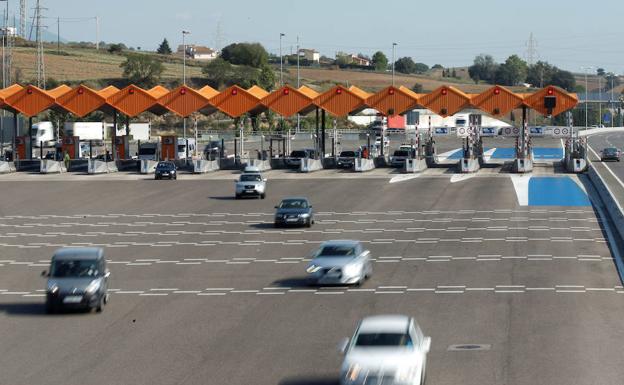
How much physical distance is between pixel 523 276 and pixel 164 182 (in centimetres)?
4161

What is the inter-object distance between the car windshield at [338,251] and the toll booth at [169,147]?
54531 millimetres

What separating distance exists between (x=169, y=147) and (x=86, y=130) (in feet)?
79.8

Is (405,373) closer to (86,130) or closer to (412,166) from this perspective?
(412,166)

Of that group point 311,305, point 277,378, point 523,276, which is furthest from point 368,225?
point 277,378

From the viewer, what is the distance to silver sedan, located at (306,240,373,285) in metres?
34.2

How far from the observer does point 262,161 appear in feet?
275

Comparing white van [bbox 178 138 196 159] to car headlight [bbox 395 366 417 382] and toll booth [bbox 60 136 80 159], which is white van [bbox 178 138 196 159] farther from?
car headlight [bbox 395 366 417 382]

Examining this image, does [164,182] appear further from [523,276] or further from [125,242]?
[523,276]

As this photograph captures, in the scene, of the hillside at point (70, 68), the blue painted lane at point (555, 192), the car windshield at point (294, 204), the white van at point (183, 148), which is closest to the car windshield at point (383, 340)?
the car windshield at point (294, 204)

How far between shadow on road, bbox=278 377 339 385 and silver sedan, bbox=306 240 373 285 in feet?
40.1

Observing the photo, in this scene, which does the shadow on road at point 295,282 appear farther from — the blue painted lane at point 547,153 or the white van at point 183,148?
the blue painted lane at point 547,153

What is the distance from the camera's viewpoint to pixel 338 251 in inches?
1378

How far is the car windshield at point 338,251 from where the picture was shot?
114 feet

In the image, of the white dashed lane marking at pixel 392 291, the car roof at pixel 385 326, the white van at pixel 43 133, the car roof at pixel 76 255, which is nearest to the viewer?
the car roof at pixel 385 326
